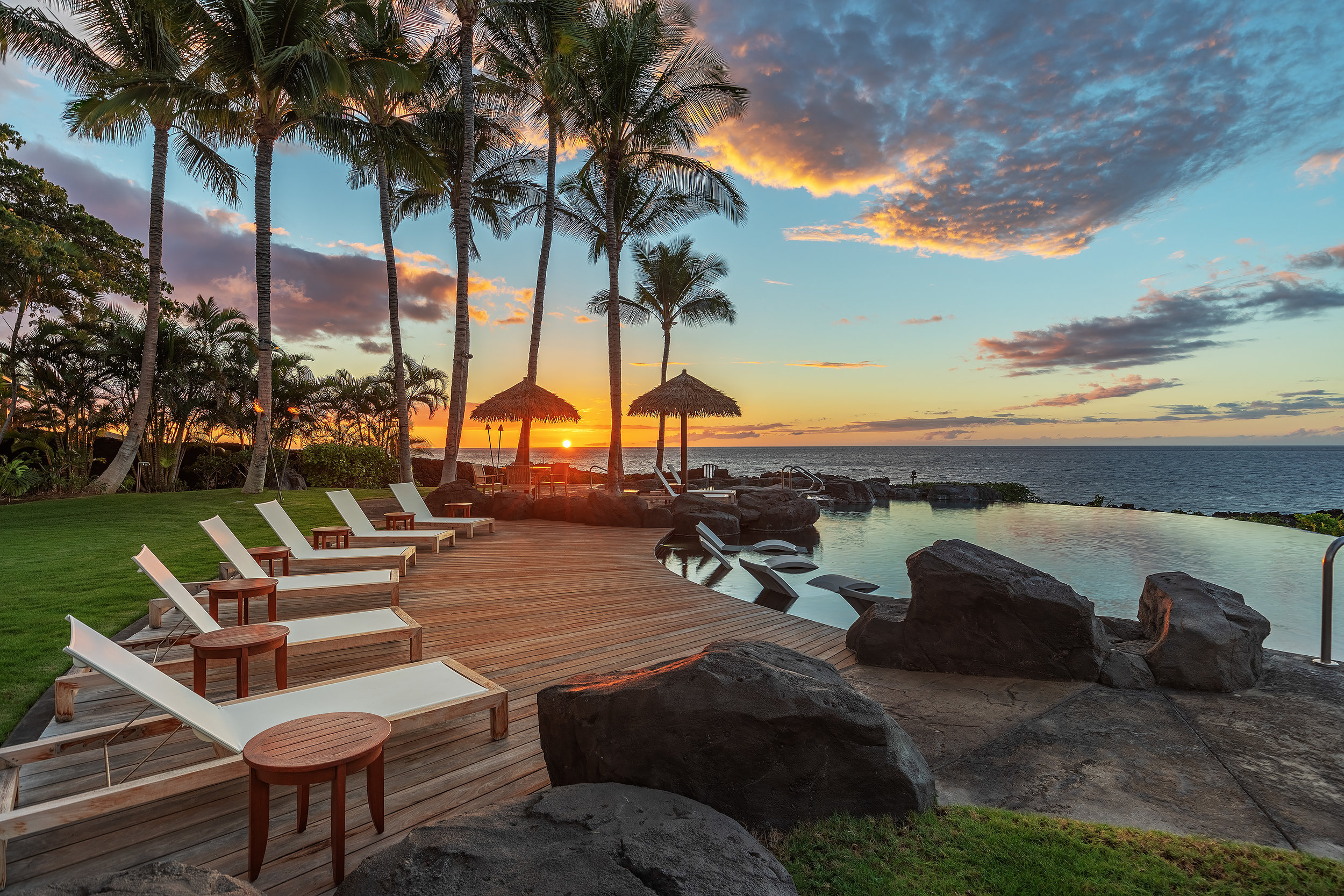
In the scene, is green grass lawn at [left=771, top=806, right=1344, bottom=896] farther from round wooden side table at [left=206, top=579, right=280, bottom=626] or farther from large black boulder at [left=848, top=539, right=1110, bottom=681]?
round wooden side table at [left=206, top=579, right=280, bottom=626]

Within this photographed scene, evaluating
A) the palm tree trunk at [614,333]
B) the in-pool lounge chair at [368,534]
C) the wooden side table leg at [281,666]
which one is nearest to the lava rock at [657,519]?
the palm tree trunk at [614,333]

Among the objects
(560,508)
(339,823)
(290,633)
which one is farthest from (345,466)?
(339,823)

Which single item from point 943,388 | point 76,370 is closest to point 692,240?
point 943,388

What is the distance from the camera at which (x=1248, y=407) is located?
1464 inches

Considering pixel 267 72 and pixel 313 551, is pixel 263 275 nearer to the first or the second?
pixel 267 72

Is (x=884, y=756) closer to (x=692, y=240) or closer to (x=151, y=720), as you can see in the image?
(x=151, y=720)

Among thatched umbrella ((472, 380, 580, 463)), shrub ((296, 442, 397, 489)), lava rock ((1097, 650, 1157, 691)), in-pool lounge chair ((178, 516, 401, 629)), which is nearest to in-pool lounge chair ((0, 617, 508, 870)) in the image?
in-pool lounge chair ((178, 516, 401, 629))

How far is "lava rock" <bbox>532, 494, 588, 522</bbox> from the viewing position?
11.8 metres

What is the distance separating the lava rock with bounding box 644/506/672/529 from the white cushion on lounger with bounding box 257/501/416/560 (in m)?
5.37

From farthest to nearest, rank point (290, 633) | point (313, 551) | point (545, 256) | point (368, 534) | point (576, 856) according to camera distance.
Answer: point (545, 256) → point (368, 534) → point (313, 551) → point (290, 633) → point (576, 856)

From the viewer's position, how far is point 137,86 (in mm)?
10867

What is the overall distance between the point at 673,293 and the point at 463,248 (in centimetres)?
1058

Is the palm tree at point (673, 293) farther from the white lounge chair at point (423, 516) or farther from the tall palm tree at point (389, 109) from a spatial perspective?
the white lounge chair at point (423, 516)

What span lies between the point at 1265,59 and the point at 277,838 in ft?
46.5
